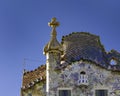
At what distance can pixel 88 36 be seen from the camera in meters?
49.9

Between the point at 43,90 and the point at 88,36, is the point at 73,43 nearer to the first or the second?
the point at 88,36

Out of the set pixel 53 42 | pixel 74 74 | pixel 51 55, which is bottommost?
pixel 74 74

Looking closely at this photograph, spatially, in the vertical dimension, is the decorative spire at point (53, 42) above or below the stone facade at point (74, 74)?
above

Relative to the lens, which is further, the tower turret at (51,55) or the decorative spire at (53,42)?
the decorative spire at (53,42)

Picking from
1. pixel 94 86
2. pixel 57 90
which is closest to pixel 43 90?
pixel 57 90

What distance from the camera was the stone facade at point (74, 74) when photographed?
46.2 m

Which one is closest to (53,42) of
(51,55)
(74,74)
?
(51,55)

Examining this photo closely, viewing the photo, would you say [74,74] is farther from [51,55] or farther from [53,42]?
[53,42]

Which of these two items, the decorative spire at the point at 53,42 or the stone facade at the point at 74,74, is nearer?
the stone facade at the point at 74,74

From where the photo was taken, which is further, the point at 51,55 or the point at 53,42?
the point at 53,42

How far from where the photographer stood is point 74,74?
46531 millimetres

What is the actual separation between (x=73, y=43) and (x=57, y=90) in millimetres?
5745

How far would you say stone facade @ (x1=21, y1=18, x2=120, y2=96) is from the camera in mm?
46162

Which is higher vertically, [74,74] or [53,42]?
[53,42]
